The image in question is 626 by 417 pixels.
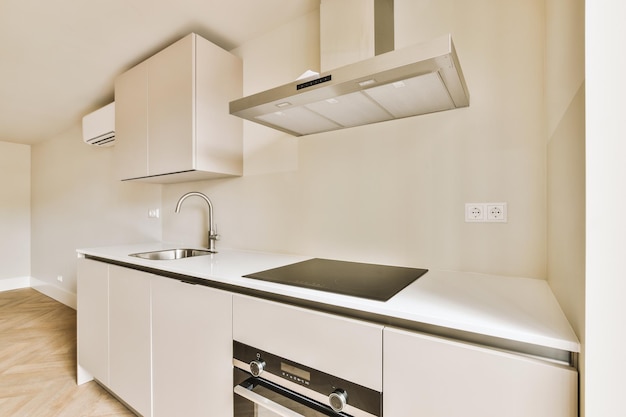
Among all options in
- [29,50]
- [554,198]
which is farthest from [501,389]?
[29,50]

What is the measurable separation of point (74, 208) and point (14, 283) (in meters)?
2.21

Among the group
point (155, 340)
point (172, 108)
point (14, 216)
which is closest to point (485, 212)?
point (155, 340)

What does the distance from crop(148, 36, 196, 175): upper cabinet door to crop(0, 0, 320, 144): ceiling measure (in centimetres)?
16

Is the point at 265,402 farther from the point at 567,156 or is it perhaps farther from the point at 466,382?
the point at 567,156

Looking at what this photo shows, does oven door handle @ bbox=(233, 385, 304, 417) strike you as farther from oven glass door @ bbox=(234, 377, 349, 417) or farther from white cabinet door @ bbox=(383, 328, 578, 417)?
white cabinet door @ bbox=(383, 328, 578, 417)

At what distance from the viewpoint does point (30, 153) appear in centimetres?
483

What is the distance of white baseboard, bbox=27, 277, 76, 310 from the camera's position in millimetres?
3807

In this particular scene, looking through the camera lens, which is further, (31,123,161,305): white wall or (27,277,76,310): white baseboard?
(27,277,76,310): white baseboard

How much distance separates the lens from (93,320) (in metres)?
2.02

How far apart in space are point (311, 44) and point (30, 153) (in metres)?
5.41

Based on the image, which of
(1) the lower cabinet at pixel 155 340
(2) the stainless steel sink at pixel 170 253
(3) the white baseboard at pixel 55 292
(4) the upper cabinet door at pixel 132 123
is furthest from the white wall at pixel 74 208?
(1) the lower cabinet at pixel 155 340

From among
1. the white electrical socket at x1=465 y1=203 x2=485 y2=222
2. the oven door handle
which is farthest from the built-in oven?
the white electrical socket at x1=465 y1=203 x2=485 y2=222

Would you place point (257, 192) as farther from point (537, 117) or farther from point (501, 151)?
point (537, 117)
